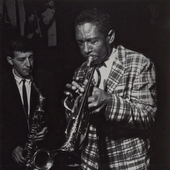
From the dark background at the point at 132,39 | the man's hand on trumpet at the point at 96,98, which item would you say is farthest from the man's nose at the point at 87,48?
the man's hand on trumpet at the point at 96,98

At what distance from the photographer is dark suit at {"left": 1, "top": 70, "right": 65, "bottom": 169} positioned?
154 centimetres

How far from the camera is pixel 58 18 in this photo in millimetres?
1595

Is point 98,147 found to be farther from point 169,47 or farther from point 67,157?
point 169,47

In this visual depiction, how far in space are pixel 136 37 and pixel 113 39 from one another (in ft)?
0.58

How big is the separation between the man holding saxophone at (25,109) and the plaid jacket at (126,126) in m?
0.28

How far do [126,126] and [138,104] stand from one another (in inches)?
6.2

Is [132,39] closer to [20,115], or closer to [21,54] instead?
[21,54]

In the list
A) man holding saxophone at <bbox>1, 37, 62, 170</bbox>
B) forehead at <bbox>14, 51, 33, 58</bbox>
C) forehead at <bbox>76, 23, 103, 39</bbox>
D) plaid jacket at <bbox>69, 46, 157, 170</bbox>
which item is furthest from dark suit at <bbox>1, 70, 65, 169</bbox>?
forehead at <bbox>76, 23, 103, 39</bbox>

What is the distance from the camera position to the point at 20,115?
1.55 m

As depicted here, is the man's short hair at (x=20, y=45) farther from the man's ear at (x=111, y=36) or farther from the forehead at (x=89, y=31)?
the man's ear at (x=111, y=36)

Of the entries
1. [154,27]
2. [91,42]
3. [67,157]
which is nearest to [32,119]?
[67,157]

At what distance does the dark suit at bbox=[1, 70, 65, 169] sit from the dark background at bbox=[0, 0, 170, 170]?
0.07 metres

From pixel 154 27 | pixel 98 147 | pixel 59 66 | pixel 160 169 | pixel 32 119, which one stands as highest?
pixel 154 27

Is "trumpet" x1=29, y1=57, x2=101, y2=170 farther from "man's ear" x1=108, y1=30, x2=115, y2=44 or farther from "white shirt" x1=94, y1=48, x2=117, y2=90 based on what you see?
"man's ear" x1=108, y1=30, x2=115, y2=44
